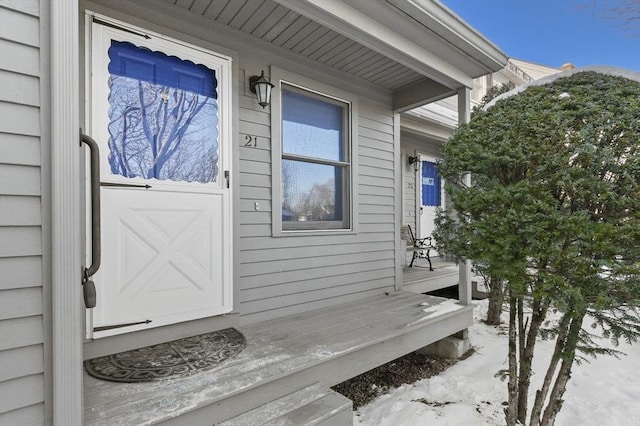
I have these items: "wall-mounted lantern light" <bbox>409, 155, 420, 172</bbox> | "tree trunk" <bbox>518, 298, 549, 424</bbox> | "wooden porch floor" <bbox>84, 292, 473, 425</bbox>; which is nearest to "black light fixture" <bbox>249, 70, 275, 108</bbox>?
"wooden porch floor" <bbox>84, 292, 473, 425</bbox>

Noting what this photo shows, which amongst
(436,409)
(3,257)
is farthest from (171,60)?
(436,409)

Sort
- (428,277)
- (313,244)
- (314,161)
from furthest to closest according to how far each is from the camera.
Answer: (428,277) → (314,161) → (313,244)

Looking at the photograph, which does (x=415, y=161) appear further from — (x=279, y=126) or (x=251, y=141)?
(x=251, y=141)

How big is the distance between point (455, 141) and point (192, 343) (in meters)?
2.49

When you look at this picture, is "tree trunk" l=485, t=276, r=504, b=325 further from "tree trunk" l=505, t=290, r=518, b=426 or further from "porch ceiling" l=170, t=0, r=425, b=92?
"porch ceiling" l=170, t=0, r=425, b=92

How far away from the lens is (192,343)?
2.44 metres

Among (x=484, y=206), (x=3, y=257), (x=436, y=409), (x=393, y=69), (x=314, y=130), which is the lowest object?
(x=436, y=409)

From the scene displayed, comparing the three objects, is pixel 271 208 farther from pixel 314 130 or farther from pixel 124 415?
pixel 124 415

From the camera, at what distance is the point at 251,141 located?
2.96 meters

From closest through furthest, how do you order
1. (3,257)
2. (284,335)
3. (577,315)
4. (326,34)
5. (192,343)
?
(3,257)
(577,315)
(192,343)
(284,335)
(326,34)

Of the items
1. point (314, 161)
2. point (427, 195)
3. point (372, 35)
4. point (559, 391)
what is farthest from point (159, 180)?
point (427, 195)

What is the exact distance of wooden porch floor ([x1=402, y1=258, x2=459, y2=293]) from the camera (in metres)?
4.52

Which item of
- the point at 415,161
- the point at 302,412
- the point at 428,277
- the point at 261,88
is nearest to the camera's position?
the point at 302,412

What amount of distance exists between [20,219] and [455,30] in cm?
340
